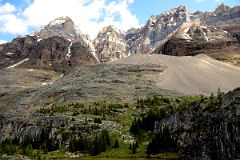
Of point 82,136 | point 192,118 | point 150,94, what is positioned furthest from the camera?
point 150,94

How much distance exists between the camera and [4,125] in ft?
461

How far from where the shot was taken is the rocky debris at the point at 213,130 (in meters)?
63.7

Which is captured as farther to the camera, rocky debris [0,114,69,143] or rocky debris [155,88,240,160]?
rocky debris [0,114,69,143]

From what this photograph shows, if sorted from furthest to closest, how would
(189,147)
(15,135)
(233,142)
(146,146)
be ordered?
1. (15,135)
2. (146,146)
3. (189,147)
4. (233,142)

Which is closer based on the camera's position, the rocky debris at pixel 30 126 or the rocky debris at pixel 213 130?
the rocky debris at pixel 213 130

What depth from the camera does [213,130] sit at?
68.4m

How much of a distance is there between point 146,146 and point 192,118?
17.4 meters

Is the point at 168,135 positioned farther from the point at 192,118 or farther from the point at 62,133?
the point at 62,133

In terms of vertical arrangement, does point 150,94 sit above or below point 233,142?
above

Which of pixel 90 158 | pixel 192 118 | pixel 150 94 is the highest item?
pixel 150 94

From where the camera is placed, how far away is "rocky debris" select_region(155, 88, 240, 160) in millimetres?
63719

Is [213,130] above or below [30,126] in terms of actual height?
below

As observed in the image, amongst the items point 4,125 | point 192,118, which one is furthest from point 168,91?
point 192,118

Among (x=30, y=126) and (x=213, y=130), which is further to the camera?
(x=30, y=126)
